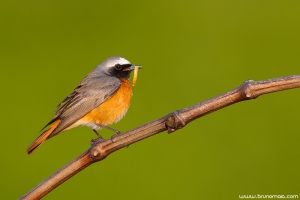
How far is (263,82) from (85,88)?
6.99 ft

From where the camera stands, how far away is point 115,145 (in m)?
2.31

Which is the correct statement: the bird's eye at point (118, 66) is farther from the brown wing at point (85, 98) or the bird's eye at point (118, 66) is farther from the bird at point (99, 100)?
the brown wing at point (85, 98)

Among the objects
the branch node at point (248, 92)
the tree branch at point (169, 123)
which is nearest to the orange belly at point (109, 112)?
the tree branch at point (169, 123)

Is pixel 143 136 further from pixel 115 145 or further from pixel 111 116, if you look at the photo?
pixel 111 116

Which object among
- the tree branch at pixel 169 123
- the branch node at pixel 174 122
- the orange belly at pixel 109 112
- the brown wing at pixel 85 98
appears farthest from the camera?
the orange belly at pixel 109 112

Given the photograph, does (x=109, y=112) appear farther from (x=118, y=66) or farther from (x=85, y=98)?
(x=118, y=66)

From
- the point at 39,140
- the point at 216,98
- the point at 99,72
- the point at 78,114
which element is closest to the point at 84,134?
the point at 99,72

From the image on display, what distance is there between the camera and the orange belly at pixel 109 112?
12.4 feet

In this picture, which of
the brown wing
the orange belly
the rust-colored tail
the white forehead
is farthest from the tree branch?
the white forehead

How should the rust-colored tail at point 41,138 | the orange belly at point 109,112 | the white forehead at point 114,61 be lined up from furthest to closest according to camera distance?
the white forehead at point 114,61 → the orange belly at point 109,112 → the rust-colored tail at point 41,138

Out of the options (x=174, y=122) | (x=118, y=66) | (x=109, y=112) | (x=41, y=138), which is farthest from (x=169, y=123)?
(x=118, y=66)

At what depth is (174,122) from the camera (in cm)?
212

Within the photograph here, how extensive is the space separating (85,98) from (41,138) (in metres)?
0.73

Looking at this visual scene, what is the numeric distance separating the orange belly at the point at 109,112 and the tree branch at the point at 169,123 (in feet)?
4.53
